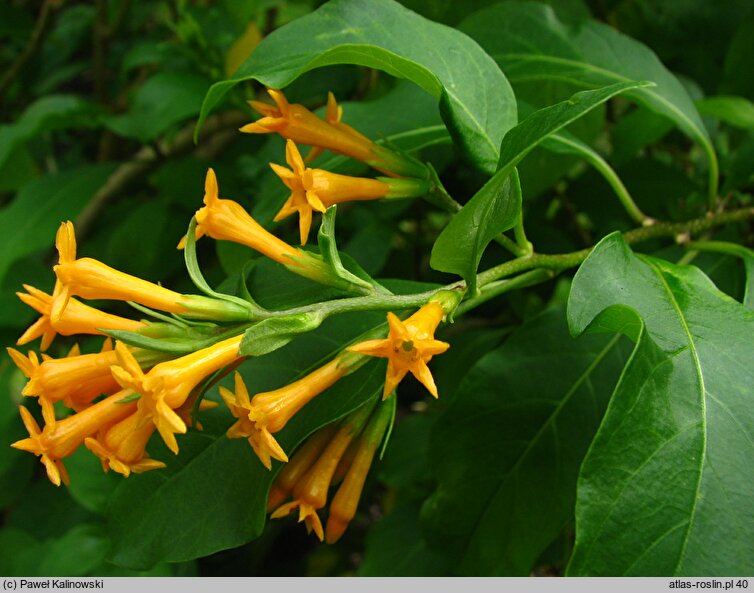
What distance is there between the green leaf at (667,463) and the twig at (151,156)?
4.21ft

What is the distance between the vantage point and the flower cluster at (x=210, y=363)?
0.70m

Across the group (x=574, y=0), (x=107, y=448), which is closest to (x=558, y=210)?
(x=574, y=0)

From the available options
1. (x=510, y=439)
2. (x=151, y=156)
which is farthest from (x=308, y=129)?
Answer: (x=151, y=156)

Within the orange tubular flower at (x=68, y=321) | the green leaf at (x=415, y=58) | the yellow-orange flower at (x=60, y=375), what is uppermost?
the green leaf at (x=415, y=58)

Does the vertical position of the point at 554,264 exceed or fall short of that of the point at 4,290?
it exceeds it

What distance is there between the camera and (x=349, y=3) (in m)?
0.94

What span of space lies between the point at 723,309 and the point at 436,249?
323 mm

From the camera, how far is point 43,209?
1.69 metres

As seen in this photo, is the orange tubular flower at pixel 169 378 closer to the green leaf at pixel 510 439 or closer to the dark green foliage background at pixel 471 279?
the dark green foliage background at pixel 471 279

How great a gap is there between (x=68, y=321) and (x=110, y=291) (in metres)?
0.06

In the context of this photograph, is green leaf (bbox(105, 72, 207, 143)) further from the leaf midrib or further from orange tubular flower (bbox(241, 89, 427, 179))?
the leaf midrib

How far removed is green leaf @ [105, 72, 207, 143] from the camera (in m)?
1.55

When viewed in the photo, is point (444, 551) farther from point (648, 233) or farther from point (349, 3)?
point (349, 3)

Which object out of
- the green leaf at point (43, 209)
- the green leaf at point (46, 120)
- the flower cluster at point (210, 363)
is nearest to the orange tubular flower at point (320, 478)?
the flower cluster at point (210, 363)
